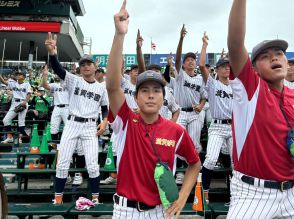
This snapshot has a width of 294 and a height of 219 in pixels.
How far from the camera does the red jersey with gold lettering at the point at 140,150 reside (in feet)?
7.00

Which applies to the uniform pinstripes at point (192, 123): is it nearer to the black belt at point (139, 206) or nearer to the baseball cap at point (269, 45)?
the baseball cap at point (269, 45)

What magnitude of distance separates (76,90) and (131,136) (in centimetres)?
297

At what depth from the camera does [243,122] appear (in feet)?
6.96

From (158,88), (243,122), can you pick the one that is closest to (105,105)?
(158,88)

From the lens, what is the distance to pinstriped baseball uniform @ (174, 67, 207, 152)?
19.1 feet

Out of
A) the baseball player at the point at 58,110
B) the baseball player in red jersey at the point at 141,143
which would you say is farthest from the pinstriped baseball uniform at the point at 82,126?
the baseball player at the point at 58,110

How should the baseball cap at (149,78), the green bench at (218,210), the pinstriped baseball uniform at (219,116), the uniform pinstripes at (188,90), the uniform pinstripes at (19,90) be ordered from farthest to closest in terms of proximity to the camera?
the uniform pinstripes at (19,90) < the uniform pinstripes at (188,90) < the pinstriped baseball uniform at (219,116) < the green bench at (218,210) < the baseball cap at (149,78)

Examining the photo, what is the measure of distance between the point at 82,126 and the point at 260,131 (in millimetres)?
3273

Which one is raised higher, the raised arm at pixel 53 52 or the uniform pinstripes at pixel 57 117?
the raised arm at pixel 53 52

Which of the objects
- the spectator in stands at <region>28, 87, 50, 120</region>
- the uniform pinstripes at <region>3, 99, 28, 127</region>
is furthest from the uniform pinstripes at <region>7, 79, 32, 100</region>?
the spectator in stands at <region>28, 87, 50, 120</region>

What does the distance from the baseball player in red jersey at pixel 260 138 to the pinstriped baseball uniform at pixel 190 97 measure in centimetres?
367

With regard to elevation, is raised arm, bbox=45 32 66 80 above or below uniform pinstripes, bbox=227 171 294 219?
above

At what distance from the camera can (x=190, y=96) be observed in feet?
19.5

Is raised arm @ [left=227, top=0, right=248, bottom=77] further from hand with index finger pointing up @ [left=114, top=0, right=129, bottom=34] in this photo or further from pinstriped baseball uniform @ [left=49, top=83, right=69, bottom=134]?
pinstriped baseball uniform @ [left=49, top=83, right=69, bottom=134]
